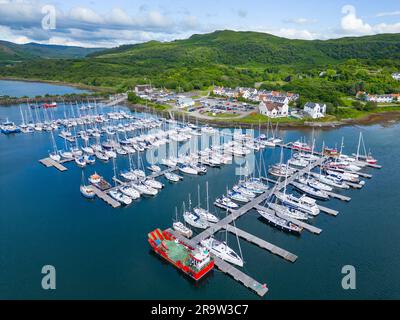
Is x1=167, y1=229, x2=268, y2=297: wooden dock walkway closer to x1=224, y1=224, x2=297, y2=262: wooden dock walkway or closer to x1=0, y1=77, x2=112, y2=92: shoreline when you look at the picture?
x1=224, y1=224, x2=297, y2=262: wooden dock walkway

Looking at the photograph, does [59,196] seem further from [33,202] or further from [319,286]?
[319,286]

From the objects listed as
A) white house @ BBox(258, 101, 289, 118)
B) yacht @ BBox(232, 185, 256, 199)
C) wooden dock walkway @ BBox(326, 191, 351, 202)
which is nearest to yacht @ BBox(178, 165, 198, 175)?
yacht @ BBox(232, 185, 256, 199)

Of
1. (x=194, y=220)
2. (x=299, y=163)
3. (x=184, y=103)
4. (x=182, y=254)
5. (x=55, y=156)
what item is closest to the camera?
(x=182, y=254)

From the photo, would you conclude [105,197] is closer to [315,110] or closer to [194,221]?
[194,221]

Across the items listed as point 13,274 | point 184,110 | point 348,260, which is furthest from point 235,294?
point 184,110

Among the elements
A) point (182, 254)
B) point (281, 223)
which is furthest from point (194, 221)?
point (281, 223)

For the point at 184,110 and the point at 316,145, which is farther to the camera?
the point at 184,110
